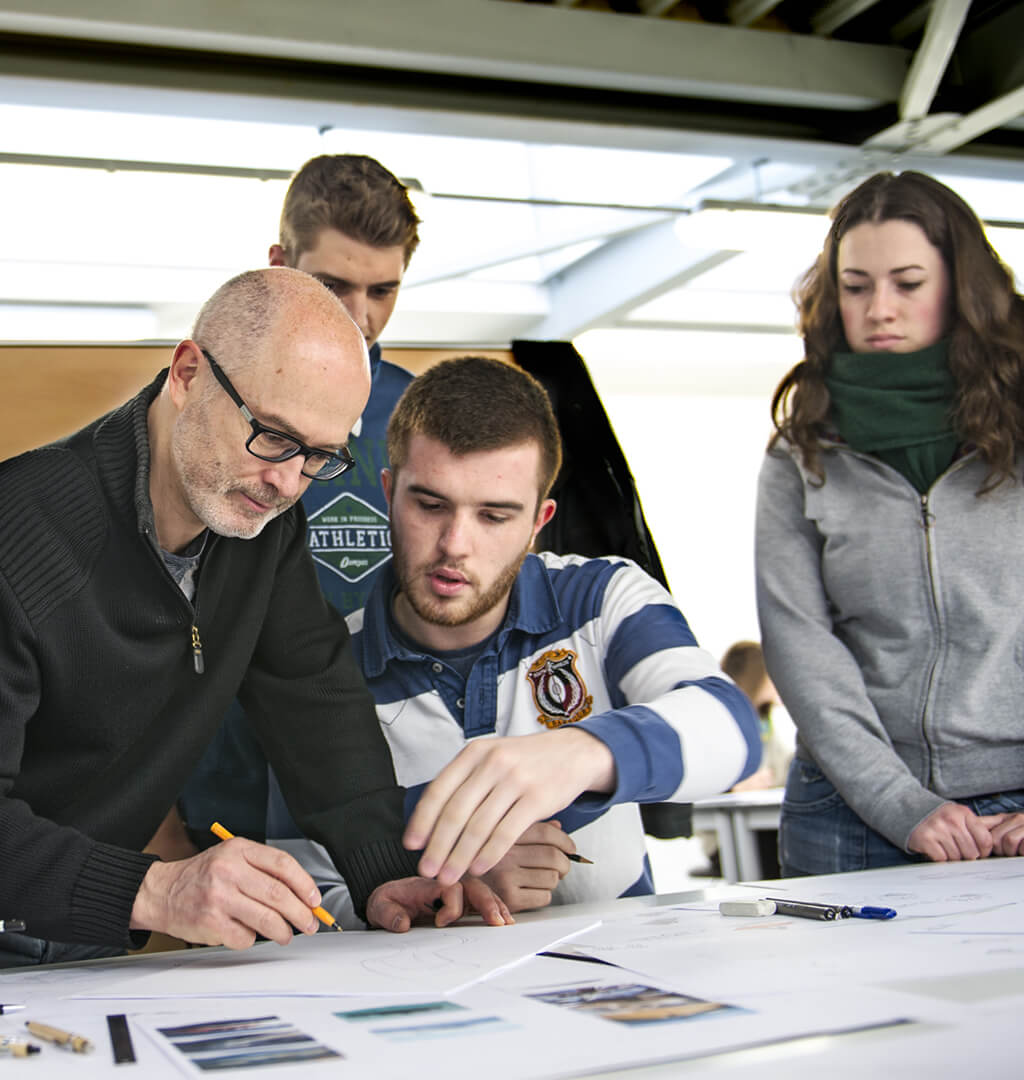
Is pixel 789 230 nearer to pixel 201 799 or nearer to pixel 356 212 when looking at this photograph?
pixel 356 212

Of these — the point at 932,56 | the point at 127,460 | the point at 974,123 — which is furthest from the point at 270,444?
the point at 974,123

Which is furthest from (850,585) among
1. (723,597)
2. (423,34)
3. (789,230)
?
(723,597)

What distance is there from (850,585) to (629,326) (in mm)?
5464

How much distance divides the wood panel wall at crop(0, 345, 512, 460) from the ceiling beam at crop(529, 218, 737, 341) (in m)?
4.18

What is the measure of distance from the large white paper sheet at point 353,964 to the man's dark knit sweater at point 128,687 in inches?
4.2

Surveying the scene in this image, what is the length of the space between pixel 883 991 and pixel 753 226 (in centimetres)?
328

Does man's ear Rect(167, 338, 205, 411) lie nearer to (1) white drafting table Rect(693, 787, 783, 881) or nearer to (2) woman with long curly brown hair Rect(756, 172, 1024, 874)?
(2) woman with long curly brown hair Rect(756, 172, 1024, 874)

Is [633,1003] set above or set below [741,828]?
above

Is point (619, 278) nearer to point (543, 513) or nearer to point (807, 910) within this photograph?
point (543, 513)

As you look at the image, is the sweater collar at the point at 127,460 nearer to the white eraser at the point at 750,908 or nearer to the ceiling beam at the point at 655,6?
the white eraser at the point at 750,908

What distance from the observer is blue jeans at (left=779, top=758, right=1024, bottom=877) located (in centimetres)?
166

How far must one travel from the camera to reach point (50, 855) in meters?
1.09

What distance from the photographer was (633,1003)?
2.49ft

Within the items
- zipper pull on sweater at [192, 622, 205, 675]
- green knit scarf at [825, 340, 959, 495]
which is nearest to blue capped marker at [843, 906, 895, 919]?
zipper pull on sweater at [192, 622, 205, 675]
